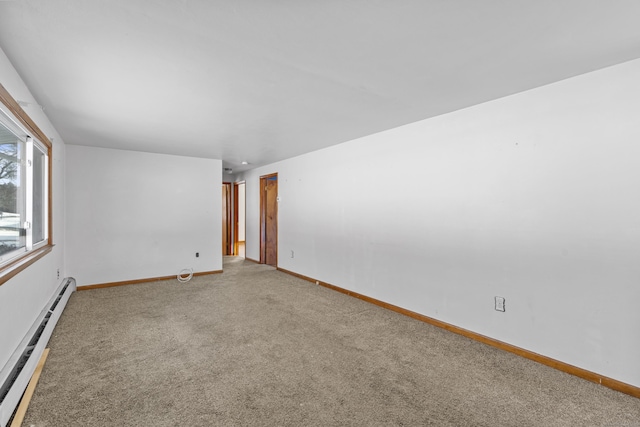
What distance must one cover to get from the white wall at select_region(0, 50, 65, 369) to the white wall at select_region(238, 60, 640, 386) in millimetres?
3550

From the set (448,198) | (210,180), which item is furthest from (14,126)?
(448,198)

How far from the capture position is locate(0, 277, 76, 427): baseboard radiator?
1738 millimetres

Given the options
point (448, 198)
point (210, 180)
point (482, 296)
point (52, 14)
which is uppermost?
point (52, 14)

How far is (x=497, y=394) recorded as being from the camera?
6.71 feet

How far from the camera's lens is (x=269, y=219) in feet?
21.5

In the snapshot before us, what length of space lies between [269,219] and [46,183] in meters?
3.81

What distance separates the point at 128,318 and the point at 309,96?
10.9 feet

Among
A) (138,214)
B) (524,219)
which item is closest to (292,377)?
(524,219)

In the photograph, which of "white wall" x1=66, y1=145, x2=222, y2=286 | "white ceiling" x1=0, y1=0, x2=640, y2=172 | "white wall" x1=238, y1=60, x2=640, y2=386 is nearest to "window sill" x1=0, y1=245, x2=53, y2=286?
"white ceiling" x1=0, y1=0, x2=640, y2=172

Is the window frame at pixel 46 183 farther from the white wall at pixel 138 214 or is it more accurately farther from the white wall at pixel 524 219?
the white wall at pixel 524 219

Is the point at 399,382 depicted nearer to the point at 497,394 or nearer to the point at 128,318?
Result: the point at 497,394

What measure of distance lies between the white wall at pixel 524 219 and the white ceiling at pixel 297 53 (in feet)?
0.99

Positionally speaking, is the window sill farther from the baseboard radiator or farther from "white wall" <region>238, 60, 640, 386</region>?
"white wall" <region>238, 60, 640, 386</region>

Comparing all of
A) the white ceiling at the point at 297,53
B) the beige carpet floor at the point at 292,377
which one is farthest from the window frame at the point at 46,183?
the beige carpet floor at the point at 292,377
